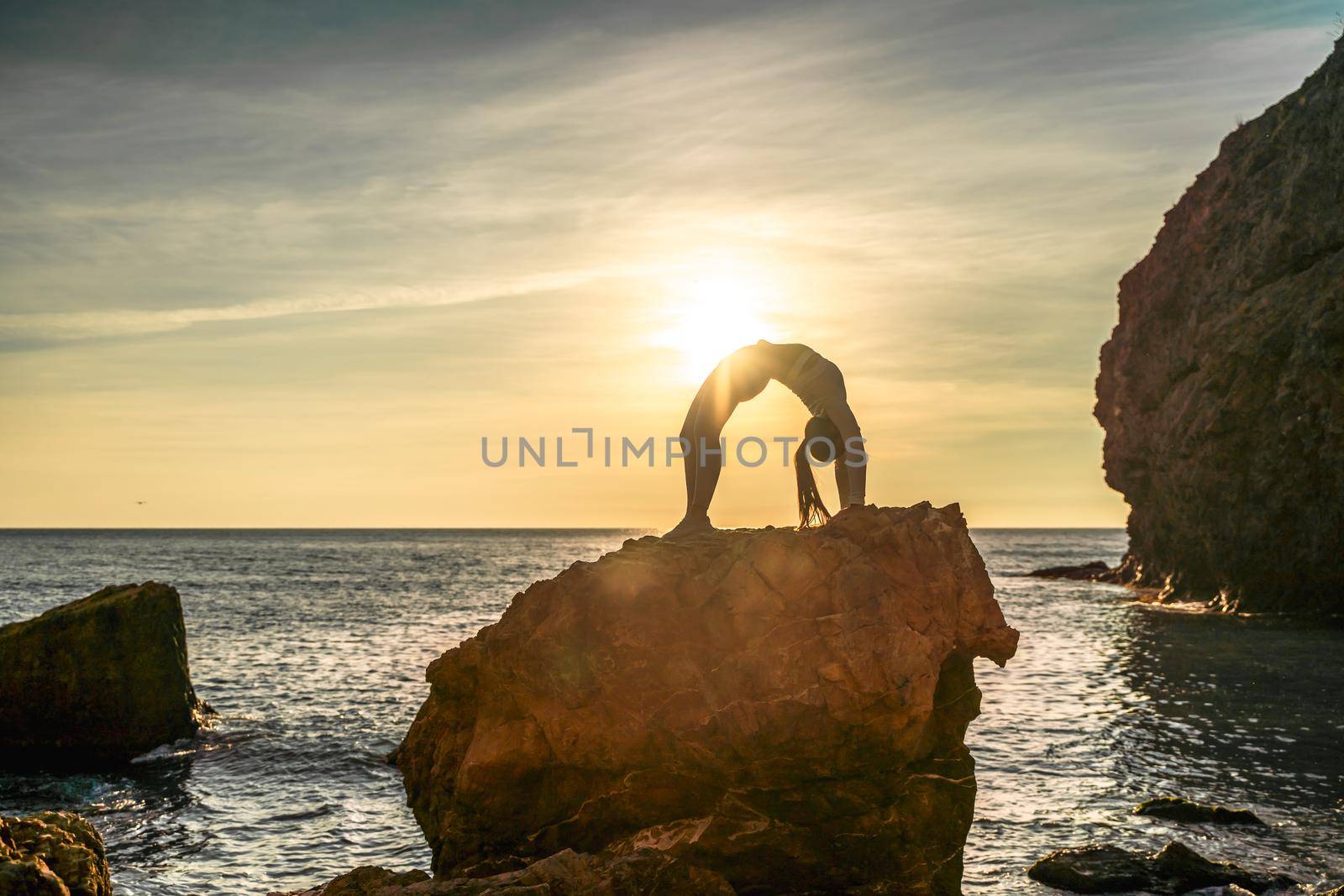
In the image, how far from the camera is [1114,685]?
1037 inches

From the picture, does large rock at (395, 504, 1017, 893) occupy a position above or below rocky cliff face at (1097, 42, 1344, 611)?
below

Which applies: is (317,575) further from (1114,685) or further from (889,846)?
(889,846)

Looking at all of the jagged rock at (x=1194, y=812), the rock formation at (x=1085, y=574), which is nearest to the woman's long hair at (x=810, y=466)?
the jagged rock at (x=1194, y=812)

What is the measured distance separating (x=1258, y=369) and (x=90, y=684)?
37.8 metres

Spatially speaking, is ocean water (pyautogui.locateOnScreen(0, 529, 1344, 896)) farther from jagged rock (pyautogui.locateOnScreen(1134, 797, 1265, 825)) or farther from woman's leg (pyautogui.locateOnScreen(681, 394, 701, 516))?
woman's leg (pyautogui.locateOnScreen(681, 394, 701, 516))

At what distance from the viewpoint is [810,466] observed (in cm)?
1094

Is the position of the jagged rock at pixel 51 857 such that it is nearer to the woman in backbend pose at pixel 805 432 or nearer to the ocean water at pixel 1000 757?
the ocean water at pixel 1000 757

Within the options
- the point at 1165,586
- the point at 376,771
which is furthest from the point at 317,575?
the point at 376,771

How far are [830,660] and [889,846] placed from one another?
1979mm

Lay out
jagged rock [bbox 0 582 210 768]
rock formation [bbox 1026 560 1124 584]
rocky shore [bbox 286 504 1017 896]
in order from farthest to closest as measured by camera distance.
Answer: rock formation [bbox 1026 560 1124 584], jagged rock [bbox 0 582 210 768], rocky shore [bbox 286 504 1017 896]

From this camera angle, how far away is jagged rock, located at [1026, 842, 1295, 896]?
471 inches

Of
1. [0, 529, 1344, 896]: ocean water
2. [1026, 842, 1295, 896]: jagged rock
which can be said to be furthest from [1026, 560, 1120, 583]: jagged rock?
[1026, 842, 1295, 896]: jagged rock

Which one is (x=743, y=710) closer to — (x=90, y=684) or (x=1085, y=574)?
(x=90, y=684)

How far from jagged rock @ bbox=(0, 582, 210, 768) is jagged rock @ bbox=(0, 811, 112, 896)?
1172 centimetres
